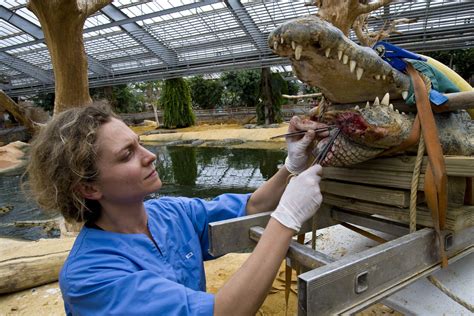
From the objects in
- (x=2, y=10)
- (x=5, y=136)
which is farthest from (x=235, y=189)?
(x=5, y=136)

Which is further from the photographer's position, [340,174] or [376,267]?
[340,174]

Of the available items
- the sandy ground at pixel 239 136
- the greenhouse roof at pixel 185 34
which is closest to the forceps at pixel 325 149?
the sandy ground at pixel 239 136

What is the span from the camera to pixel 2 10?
14.4m

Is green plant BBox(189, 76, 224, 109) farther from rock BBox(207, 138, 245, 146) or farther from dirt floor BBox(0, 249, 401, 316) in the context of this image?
dirt floor BBox(0, 249, 401, 316)

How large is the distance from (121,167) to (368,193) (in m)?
0.96

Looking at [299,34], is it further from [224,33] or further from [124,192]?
[224,33]

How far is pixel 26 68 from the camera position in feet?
67.9

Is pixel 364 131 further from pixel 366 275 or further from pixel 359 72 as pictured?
pixel 366 275

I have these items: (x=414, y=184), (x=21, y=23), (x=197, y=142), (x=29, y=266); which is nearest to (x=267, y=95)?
(x=197, y=142)

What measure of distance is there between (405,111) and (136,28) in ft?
54.3

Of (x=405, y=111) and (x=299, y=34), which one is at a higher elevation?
(x=299, y=34)

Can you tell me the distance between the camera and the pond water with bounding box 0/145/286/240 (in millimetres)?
5801

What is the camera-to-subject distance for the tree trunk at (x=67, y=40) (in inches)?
137

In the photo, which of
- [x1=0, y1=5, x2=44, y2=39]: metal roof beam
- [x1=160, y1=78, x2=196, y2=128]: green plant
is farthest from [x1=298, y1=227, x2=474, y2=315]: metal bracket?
[x1=160, y1=78, x2=196, y2=128]: green plant
